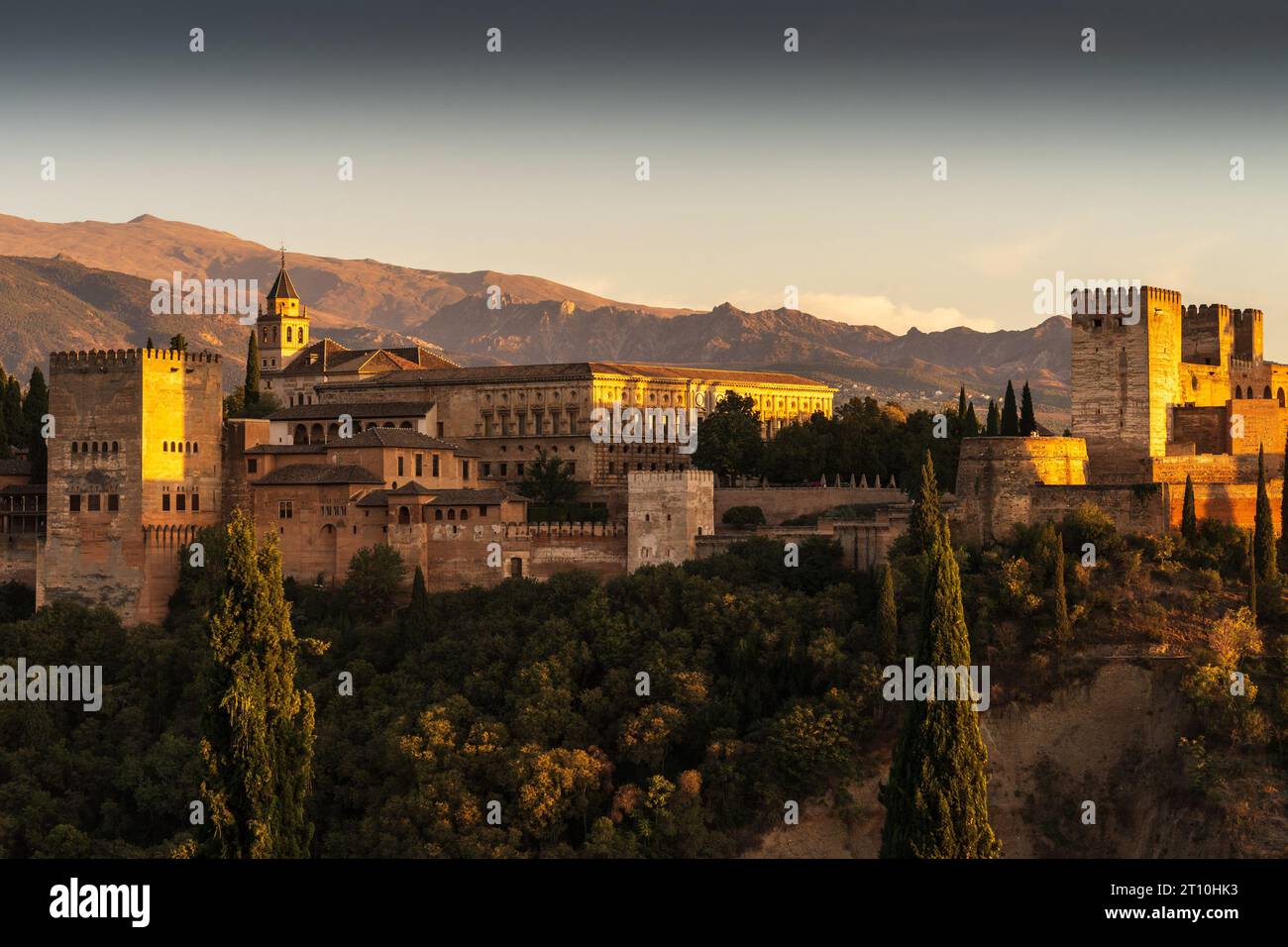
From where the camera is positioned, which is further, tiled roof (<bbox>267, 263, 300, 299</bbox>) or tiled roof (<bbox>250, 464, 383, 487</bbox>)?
tiled roof (<bbox>267, 263, 300, 299</bbox>)

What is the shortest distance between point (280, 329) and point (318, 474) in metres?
40.0

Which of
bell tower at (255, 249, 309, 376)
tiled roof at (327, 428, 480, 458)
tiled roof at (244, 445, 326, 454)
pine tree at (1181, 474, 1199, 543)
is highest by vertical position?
bell tower at (255, 249, 309, 376)

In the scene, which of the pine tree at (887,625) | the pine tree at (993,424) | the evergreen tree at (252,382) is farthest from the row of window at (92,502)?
the pine tree at (993,424)

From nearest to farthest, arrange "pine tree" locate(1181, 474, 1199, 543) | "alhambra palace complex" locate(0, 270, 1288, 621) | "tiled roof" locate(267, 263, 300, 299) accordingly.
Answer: "pine tree" locate(1181, 474, 1199, 543) < "alhambra palace complex" locate(0, 270, 1288, 621) < "tiled roof" locate(267, 263, 300, 299)

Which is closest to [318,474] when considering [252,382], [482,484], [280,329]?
[482,484]

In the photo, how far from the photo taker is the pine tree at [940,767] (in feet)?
102

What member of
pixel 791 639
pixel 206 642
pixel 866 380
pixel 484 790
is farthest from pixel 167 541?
pixel 866 380

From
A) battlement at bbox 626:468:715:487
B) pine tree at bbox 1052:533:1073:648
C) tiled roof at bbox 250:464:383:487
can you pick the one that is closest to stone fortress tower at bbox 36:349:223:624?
tiled roof at bbox 250:464:383:487

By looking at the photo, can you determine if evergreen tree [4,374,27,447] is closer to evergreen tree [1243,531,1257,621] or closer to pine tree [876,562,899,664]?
pine tree [876,562,899,664]

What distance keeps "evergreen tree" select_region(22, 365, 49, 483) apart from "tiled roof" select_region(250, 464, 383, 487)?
8.29 metres

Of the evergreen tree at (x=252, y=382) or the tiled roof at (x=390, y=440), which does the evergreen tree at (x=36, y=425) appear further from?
the tiled roof at (x=390, y=440)

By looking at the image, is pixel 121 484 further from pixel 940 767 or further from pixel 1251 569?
pixel 1251 569

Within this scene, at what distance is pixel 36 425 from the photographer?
2421 inches

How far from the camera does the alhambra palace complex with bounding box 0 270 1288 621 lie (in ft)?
154
